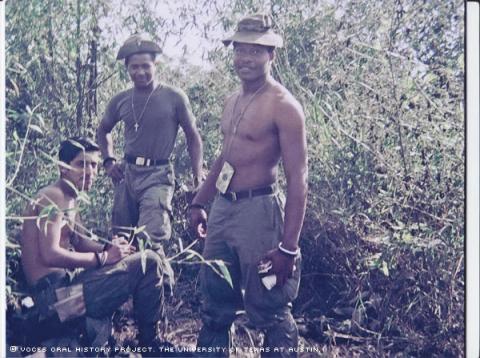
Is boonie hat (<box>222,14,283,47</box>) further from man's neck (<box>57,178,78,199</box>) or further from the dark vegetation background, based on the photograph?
man's neck (<box>57,178,78,199</box>)

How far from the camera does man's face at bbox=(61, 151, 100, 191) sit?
3111 mm

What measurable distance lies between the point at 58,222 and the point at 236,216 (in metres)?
0.66

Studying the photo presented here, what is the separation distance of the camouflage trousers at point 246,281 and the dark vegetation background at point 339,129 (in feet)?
0.31

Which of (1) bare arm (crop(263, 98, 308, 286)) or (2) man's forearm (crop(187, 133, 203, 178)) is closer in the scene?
(1) bare arm (crop(263, 98, 308, 286))

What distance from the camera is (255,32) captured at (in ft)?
10.3

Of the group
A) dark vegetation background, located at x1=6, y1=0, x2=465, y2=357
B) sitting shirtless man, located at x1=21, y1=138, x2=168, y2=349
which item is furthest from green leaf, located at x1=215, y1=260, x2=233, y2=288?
sitting shirtless man, located at x1=21, y1=138, x2=168, y2=349

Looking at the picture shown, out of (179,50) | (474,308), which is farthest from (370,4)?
(474,308)

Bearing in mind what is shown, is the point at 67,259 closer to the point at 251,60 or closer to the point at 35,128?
the point at 35,128

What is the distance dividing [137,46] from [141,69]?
0.31 ft

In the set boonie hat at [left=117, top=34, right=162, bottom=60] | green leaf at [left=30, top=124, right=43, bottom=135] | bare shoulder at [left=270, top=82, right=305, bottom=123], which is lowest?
green leaf at [left=30, top=124, right=43, bottom=135]

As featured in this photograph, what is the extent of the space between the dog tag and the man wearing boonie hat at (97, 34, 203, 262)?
0.17 m

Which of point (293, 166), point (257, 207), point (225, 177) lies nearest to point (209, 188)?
point (225, 177)

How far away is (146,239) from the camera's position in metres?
3.18

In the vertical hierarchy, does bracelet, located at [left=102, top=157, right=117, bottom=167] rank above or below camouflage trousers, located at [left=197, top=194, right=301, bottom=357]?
above
